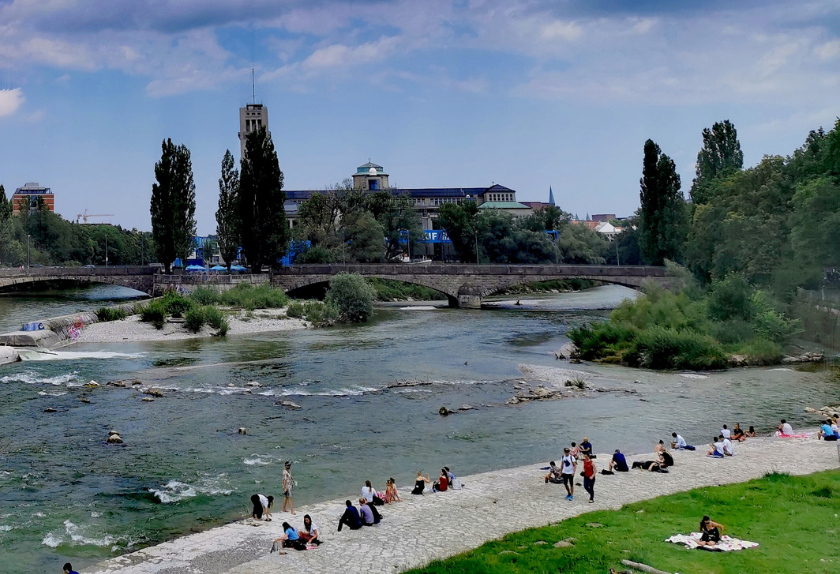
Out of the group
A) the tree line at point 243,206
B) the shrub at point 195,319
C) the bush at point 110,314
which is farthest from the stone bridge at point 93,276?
the shrub at point 195,319

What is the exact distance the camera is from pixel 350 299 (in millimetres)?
89938

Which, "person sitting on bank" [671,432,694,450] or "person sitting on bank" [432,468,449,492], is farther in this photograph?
"person sitting on bank" [671,432,694,450]

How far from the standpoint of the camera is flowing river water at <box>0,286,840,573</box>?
27359mm

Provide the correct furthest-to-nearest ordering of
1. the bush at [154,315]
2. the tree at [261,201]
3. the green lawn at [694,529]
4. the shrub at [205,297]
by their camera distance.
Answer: the tree at [261,201], the shrub at [205,297], the bush at [154,315], the green lawn at [694,529]

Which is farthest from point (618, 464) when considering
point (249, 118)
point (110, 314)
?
point (249, 118)

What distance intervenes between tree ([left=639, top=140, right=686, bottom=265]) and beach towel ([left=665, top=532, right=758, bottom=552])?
260 feet

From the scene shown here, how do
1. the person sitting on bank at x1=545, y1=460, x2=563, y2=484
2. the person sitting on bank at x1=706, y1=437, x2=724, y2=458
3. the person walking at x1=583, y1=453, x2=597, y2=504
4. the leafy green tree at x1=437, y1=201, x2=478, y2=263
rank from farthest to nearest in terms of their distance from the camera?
1. the leafy green tree at x1=437, y1=201, x2=478, y2=263
2. the person sitting on bank at x1=706, y1=437, x2=724, y2=458
3. the person sitting on bank at x1=545, y1=460, x2=563, y2=484
4. the person walking at x1=583, y1=453, x2=597, y2=504

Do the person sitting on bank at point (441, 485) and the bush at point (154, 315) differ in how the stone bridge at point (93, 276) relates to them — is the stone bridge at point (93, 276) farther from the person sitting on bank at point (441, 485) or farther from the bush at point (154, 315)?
the person sitting on bank at point (441, 485)

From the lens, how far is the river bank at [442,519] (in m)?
21.9

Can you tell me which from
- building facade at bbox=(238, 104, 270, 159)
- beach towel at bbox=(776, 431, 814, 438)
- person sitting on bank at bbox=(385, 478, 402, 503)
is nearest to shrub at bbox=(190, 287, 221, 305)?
person sitting on bank at bbox=(385, 478, 402, 503)

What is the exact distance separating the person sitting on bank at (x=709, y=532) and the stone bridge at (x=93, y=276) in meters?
101

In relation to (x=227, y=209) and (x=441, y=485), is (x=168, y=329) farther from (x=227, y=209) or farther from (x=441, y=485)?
(x=441, y=485)

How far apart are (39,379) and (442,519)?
34180 millimetres

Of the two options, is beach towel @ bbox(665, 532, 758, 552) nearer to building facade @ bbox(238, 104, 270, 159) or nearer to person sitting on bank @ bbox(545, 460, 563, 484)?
person sitting on bank @ bbox(545, 460, 563, 484)
